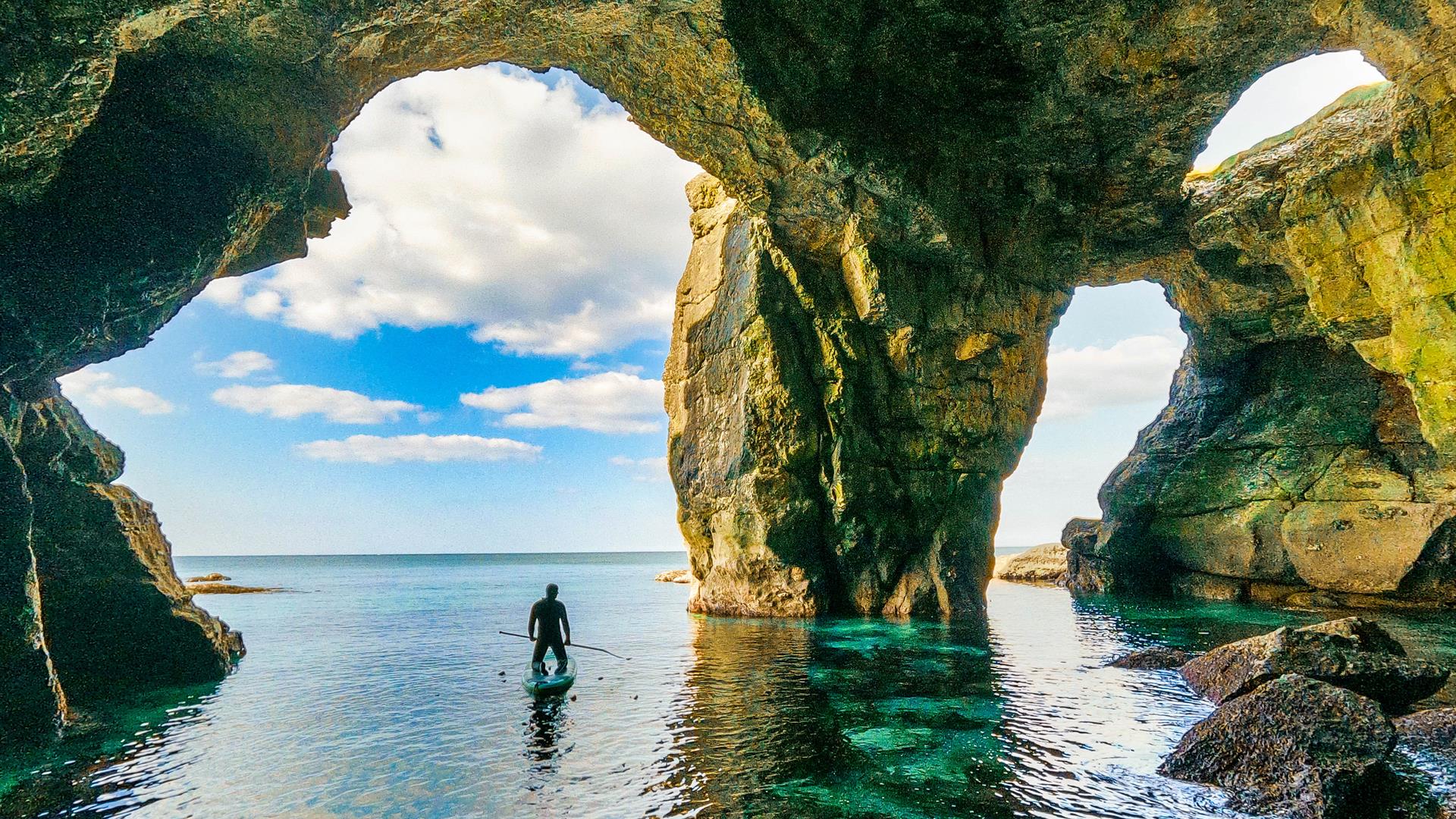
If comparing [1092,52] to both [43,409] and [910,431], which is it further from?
[43,409]

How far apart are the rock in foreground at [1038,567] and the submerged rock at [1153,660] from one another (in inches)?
1067

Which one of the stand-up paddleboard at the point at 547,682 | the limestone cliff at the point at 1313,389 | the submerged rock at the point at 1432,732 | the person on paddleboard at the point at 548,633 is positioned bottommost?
the stand-up paddleboard at the point at 547,682

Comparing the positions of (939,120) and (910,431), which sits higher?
(939,120)

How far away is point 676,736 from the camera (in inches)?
387

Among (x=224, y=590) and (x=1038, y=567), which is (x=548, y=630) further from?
(x=224, y=590)

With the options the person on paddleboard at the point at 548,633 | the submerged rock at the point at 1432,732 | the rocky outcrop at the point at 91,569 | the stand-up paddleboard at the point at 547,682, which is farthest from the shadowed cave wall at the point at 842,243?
the submerged rock at the point at 1432,732

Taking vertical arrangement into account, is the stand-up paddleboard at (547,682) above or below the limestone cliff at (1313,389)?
below

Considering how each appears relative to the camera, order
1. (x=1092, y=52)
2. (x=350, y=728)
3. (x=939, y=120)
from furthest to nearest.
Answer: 1. (x=939, y=120)
2. (x=1092, y=52)
3. (x=350, y=728)

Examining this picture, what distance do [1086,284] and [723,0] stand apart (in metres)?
21.9

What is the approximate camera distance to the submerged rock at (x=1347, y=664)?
31.4 ft

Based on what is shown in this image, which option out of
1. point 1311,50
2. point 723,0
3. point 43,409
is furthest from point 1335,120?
point 43,409

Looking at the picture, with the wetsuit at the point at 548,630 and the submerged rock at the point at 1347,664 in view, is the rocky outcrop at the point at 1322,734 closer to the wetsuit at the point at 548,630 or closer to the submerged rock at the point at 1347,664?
the submerged rock at the point at 1347,664

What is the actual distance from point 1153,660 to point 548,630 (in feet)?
41.1

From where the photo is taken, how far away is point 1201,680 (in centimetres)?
1227
